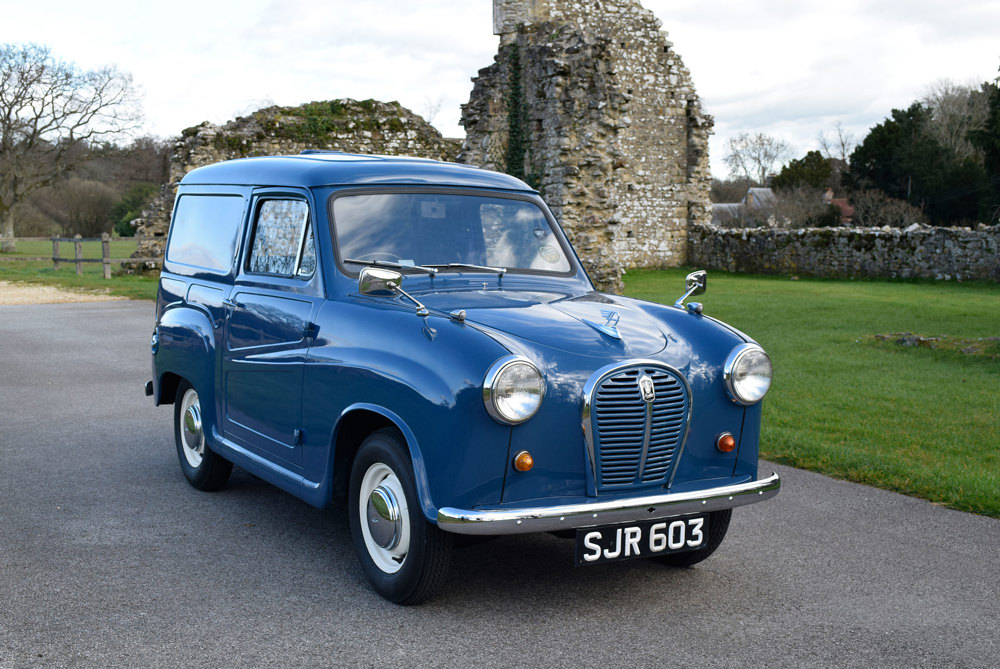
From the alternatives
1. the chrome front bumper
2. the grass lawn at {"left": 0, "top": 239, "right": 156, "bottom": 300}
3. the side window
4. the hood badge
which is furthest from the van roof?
the grass lawn at {"left": 0, "top": 239, "right": 156, "bottom": 300}

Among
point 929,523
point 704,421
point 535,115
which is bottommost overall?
point 929,523

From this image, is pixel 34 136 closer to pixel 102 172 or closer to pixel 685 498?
pixel 102 172

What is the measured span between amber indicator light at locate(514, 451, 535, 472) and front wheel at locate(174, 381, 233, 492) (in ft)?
8.93

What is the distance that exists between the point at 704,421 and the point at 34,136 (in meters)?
49.1

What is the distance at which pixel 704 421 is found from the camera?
4.47 metres

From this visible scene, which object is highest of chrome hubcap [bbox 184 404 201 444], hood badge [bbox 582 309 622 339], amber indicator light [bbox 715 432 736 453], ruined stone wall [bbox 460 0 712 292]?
ruined stone wall [bbox 460 0 712 292]

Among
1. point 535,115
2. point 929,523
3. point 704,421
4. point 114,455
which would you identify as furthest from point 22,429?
point 535,115

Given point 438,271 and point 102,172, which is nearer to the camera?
point 438,271

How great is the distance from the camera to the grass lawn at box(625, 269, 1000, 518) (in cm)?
695

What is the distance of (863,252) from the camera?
26.6 m

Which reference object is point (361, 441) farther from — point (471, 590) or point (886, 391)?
point (886, 391)

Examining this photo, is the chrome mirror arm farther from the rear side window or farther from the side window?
the rear side window

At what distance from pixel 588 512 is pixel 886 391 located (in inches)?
272

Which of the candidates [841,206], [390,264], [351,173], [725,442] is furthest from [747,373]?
[841,206]
